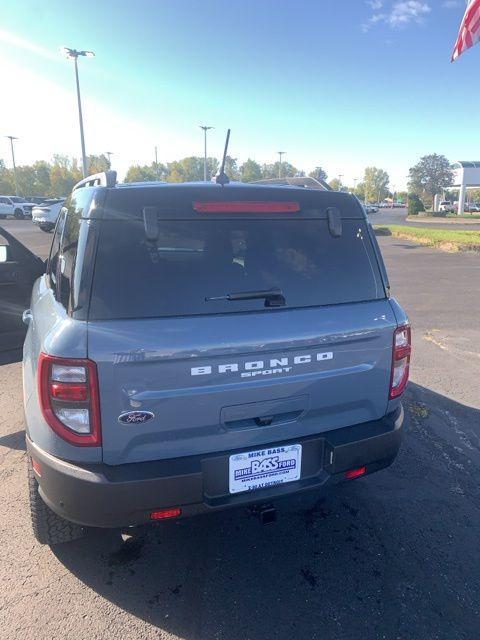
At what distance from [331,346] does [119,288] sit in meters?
1.08

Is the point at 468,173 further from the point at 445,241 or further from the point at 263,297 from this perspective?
the point at 263,297

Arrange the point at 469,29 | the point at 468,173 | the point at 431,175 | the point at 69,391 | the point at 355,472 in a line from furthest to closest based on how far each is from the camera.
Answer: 1. the point at 431,175
2. the point at 468,173
3. the point at 469,29
4. the point at 355,472
5. the point at 69,391

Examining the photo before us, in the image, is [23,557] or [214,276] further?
[23,557]

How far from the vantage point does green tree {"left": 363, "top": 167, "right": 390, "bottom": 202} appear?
403ft

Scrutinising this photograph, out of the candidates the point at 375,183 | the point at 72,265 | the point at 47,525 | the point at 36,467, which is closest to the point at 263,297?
the point at 72,265

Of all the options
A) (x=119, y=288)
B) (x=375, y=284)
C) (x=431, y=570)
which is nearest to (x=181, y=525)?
(x=431, y=570)

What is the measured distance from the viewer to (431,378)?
5340mm

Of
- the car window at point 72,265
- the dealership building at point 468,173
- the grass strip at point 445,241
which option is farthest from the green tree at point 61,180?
the car window at point 72,265

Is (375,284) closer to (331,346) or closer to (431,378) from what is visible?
(331,346)

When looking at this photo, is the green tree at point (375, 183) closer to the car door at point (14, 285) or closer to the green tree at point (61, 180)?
the green tree at point (61, 180)

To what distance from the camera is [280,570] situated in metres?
2.49

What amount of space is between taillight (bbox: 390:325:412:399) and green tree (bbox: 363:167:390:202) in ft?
423

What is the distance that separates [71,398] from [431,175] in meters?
88.6

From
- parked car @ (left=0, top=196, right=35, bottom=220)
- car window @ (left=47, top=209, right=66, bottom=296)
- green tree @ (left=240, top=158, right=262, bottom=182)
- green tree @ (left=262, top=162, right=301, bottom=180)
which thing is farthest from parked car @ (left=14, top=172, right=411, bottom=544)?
green tree @ (left=240, top=158, right=262, bottom=182)
